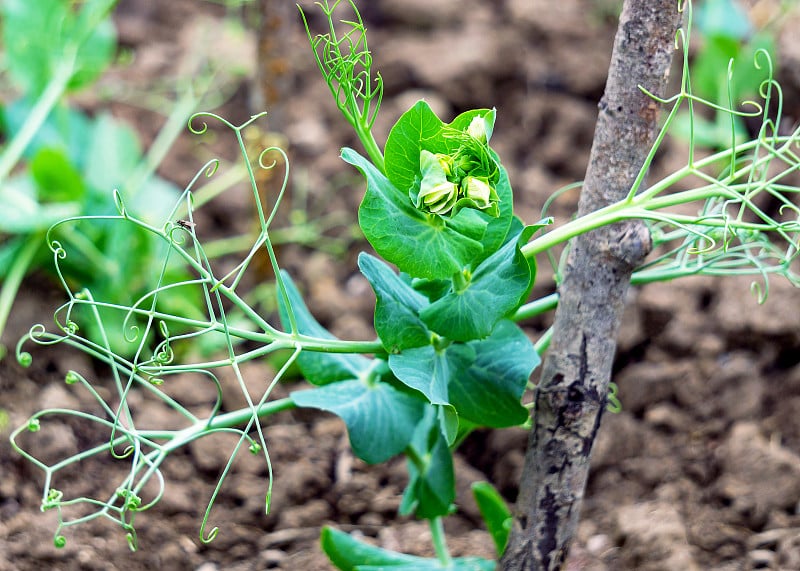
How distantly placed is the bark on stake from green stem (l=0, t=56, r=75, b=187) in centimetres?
127

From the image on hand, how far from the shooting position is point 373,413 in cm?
96

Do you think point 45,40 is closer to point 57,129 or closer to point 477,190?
point 57,129

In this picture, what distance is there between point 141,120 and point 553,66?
107 centimetres

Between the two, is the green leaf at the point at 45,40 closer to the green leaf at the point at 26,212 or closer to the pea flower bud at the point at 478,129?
the green leaf at the point at 26,212

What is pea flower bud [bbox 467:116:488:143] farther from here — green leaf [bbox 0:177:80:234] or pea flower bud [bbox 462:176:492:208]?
green leaf [bbox 0:177:80:234]

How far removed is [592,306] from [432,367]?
190 mm

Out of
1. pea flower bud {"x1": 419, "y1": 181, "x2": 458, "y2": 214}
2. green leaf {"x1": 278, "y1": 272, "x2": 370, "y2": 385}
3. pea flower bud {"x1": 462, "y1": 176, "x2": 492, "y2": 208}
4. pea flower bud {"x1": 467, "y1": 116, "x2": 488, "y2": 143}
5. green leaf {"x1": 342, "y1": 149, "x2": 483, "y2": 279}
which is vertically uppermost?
pea flower bud {"x1": 467, "y1": 116, "x2": 488, "y2": 143}

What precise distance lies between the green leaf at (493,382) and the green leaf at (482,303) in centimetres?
7

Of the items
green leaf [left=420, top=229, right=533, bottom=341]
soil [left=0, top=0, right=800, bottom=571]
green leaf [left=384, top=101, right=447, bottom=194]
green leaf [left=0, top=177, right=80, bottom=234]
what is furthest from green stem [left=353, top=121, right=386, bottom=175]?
green leaf [left=0, top=177, right=80, bottom=234]

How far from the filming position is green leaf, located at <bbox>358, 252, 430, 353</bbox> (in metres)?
0.84

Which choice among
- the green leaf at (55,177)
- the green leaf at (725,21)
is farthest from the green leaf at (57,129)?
the green leaf at (725,21)

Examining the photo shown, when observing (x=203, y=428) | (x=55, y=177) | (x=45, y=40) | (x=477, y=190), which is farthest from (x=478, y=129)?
(x=45, y=40)

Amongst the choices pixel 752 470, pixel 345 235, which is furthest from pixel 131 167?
pixel 752 470

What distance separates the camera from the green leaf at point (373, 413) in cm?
95
